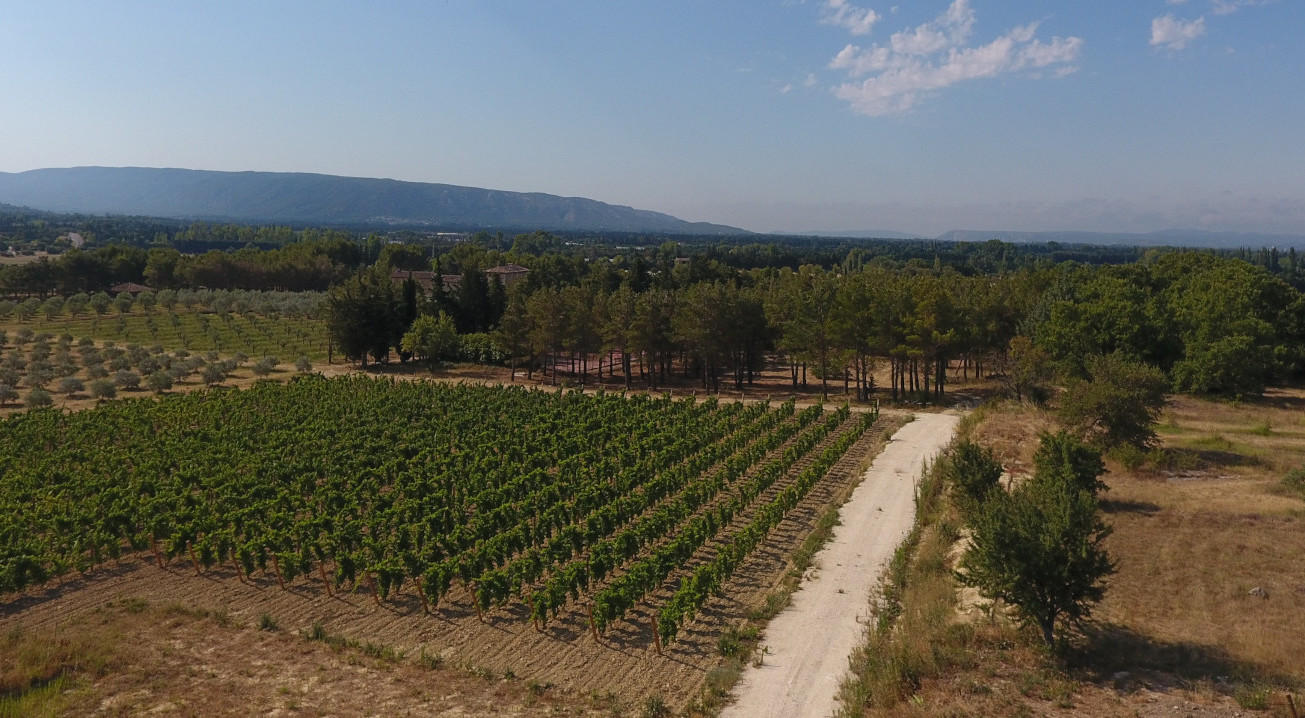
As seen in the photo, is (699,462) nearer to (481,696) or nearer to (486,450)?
(486,450)

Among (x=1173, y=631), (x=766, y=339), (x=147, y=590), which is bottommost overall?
(x=147, y=590)

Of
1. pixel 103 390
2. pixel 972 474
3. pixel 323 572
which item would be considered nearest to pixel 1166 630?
pixel 972 474

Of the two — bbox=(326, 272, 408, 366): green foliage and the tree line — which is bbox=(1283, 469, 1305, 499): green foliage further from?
bbox=(326, 272, 408, 366): green foliage

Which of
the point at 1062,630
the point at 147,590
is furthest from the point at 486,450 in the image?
the point at 1062,630

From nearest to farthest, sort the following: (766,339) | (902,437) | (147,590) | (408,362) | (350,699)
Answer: (350,699) → (147,590) → (902,437) → (766,339) → (408,362)

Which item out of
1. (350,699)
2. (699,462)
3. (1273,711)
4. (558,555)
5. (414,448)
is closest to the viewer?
(1273,711)

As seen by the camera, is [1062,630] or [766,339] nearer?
[1062,630]
